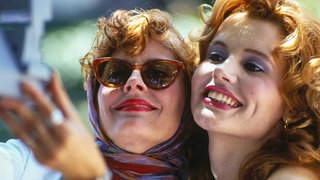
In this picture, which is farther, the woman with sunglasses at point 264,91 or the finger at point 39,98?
the woman with sunglasses at point 264,91

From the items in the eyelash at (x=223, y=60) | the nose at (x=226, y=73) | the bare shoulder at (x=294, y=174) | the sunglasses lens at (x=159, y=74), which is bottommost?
the bare shoulder at (x=294, y=174)

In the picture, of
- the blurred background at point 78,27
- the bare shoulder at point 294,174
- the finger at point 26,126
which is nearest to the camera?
the finger at point 26,126

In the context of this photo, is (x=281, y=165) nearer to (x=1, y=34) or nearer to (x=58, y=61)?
(x=58, y=61)

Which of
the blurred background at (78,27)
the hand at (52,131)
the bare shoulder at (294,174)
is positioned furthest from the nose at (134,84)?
the hand at (52,131)

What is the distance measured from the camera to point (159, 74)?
1.15 metres

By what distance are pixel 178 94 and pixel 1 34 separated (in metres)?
0.68

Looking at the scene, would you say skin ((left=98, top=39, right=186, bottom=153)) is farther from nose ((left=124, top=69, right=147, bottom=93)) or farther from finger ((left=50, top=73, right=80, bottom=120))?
finger ((left=50, top=73, right=80, bottom=120))

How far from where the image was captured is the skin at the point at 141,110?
Result: 3.69 ft

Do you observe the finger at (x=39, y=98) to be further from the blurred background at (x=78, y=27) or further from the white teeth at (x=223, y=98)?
the white teeth at (x=223, y=98)

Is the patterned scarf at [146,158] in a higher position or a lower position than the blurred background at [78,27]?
lower

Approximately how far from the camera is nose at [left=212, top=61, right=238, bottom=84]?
1079 millimetres

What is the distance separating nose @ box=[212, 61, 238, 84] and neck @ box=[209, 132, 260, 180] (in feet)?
0.48

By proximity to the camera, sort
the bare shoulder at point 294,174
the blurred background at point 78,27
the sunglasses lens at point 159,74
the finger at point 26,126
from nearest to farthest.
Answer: the finger at point 26,126 → the blurred background at point 78,27 → the bare shoulder at point 294,174 → the sunglasses lens at point 159,74

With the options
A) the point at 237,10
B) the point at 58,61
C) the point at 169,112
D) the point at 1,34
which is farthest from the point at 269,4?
the point at 1,34
